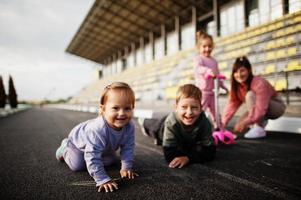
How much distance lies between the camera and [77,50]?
3197 cm

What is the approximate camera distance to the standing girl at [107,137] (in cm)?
149

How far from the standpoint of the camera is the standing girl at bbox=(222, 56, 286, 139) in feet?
10.2

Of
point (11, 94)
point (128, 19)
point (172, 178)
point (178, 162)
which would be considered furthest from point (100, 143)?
point (128, 19)

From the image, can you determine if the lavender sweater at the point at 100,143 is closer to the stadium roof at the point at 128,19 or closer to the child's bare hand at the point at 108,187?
the child's bare hand at the point at 108,187

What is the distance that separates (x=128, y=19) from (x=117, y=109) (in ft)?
63.3

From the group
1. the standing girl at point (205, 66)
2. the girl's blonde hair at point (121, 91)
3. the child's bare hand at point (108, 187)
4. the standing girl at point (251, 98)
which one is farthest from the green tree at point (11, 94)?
the child's bare hand at point (108, 187)

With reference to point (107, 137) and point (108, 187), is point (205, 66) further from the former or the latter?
point (108, 187)

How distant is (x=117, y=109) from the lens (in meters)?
1.54

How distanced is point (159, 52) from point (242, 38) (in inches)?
468

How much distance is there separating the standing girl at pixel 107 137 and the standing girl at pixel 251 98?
2.00 metres

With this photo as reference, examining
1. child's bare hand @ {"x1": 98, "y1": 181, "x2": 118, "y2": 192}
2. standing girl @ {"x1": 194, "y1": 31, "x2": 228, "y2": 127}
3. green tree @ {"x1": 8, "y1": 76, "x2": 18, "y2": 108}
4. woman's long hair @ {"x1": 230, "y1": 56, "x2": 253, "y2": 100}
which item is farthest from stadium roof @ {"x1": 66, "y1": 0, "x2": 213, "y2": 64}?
child's bare hand @ {"x1": 98, "y1": 181, "x2": 118, "y2": 192}

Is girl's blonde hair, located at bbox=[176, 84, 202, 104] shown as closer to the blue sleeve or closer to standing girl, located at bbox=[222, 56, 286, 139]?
the blue sleeve

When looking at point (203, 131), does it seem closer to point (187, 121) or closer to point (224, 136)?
point (187, 121)

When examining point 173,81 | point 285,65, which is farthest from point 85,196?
point 173,81
